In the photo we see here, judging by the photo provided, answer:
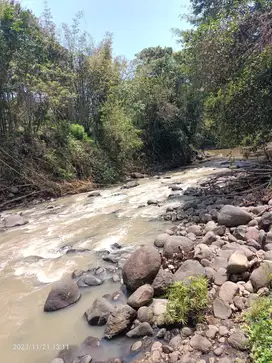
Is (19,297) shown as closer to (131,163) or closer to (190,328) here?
(190,328)

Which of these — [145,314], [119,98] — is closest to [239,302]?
[145,314]

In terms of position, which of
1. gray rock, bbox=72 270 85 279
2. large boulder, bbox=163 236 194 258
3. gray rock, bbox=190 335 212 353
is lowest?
gray rock, bbox=190 335 212 353

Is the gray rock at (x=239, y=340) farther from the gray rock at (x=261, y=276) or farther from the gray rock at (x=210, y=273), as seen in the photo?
the gray rock at (x=210, y=273)

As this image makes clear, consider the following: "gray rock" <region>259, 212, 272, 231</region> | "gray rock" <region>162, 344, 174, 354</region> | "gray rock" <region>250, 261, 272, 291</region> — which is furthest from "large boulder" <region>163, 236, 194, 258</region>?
"gray rock" <region>162, 344, 174, 354</region>

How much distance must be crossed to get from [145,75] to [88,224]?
11.6m

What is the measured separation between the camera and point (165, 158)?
14.8m

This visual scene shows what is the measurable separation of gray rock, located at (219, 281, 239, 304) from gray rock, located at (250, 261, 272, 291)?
177 millimetres

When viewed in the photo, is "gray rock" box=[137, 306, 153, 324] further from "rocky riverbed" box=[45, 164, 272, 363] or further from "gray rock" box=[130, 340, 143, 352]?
"gray rock" box=[130, 340, 143, 352]

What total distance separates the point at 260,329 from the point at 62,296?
81.1 inches

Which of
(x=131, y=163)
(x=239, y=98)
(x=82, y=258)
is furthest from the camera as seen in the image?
(x=131, y=163)

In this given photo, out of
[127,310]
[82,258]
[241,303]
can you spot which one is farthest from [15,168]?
[241,303]

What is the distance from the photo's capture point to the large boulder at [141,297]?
2814 mm

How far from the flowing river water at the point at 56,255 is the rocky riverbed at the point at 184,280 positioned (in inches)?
6.6

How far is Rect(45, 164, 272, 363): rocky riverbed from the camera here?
7.37ft
